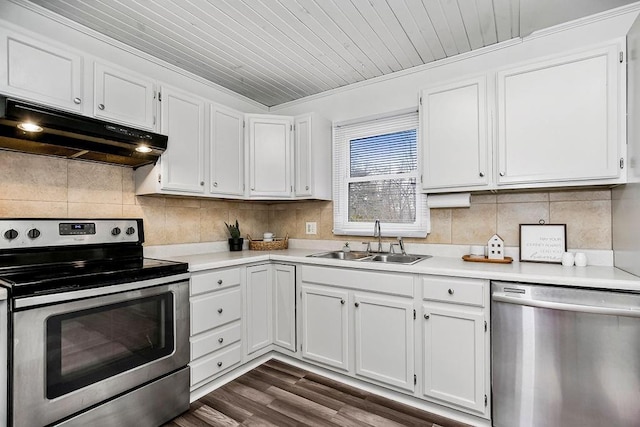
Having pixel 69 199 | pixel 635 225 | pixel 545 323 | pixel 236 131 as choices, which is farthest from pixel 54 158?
pixel 635 225

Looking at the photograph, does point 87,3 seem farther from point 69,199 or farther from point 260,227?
point 260,227

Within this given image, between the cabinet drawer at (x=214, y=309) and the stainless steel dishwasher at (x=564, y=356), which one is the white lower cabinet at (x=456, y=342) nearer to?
the stainless steel dishwasher at (x=564, y=356)

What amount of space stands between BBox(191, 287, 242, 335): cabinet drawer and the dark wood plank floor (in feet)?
1.57

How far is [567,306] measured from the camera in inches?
63.9

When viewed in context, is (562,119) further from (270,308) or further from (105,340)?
(105,340)

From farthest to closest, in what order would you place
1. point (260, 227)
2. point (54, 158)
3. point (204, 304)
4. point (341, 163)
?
1. point (260, 227)
2. point (341, 163)
3. point (204, 304)
4. point (54, 158)

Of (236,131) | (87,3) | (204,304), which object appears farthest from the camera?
(236,131)

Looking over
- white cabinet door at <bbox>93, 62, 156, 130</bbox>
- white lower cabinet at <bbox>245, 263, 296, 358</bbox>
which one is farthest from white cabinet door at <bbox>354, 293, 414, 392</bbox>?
white cabinet door at <bbox>93, 62, 156, 130</bbox>

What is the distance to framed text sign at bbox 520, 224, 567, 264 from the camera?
2.13 metres

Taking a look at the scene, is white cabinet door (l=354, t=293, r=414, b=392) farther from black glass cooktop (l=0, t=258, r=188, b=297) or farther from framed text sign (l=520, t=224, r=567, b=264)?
black glass cooktop (l=0, t=258, r=188, b=297)

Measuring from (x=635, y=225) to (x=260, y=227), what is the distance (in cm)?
303

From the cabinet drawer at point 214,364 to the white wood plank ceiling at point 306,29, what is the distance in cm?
229

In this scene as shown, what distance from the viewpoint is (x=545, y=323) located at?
169 cm

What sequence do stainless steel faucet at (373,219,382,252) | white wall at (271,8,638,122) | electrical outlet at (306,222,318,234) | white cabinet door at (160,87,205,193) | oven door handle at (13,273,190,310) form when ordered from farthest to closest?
electrical outlet at (306,222,318,234) < stainless steel faucet at (373,219,382,252) < white cabinet door at (160,87,205,193) < white wall at (271,8,638,122) < oven door handle at (13,273,190,310)
